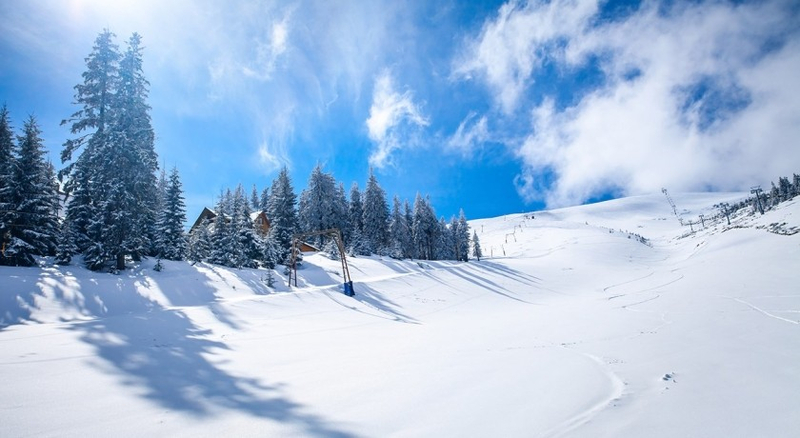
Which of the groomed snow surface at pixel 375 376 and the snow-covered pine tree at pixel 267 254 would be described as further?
the snow-covered pine tree at pixel 267 254

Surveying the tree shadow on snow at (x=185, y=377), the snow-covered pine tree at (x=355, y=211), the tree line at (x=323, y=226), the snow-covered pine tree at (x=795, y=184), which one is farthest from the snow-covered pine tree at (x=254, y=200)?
the snow-covered pine tree at (x=795, y=184)

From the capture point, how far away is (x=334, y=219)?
50.3 m

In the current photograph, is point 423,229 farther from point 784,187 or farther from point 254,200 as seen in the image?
point 784,187

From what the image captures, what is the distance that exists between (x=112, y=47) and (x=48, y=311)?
16275 millimetres

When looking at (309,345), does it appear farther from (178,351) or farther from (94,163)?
(94,163)

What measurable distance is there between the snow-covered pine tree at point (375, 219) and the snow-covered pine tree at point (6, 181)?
3871 centimetres

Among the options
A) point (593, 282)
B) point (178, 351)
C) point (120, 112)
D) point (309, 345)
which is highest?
point (120, 112)

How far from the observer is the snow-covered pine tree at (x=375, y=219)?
174ft

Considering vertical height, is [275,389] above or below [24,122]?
below

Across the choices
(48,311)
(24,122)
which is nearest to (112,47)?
(24,122)

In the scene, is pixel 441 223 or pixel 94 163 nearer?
pixel 94 163

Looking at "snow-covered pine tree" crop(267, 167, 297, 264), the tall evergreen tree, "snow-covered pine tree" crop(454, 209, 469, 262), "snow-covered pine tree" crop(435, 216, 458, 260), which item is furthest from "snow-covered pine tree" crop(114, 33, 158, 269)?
"snow-covered pine tree" crop(454, 209, 469, 262)

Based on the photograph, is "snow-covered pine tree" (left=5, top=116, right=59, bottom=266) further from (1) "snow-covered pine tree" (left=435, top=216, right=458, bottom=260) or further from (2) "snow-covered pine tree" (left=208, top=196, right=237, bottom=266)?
(1) "snow-covered pine tree" (left=435, top=216, right=458, bottom=260)

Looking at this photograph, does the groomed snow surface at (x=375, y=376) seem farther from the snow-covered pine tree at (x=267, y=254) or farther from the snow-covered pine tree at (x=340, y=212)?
the snow-covered pine tree at (x=340, y=212)
